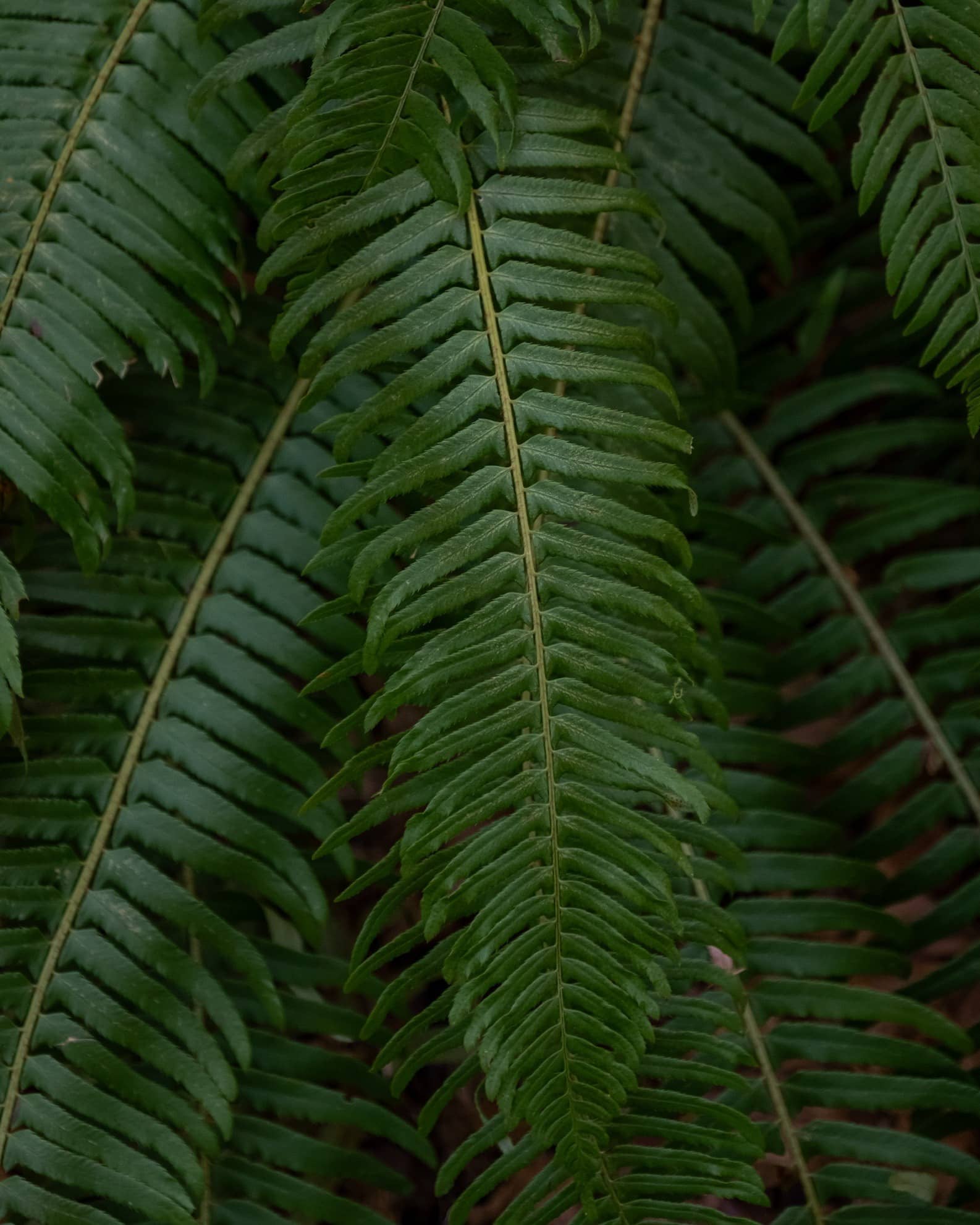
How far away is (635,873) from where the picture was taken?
1.03m

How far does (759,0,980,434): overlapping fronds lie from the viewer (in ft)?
3.39

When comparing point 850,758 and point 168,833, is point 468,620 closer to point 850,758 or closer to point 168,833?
point 168,833

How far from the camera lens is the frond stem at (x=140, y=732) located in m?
1.13

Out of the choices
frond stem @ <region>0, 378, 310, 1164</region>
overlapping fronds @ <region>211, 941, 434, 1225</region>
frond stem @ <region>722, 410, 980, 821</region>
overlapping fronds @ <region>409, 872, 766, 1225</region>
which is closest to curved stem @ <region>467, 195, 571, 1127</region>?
overlapping fronds @ <region>409, 872, 766, 1225</region>

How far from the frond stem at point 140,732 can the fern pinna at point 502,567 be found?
0.87 ft

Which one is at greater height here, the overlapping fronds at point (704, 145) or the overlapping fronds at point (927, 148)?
the overlapping fronds at point (704, 145)

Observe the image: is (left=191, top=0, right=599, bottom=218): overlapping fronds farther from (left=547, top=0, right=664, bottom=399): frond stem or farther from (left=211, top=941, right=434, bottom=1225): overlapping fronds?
(left=211, top=941, right=434, bottom=1225): overlapping fronds

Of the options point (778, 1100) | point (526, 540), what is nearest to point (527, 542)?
point (526, 540)

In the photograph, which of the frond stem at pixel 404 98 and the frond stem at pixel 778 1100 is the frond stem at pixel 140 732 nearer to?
the frond stem at pixel 404 98

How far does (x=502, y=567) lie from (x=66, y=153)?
2.39 feet

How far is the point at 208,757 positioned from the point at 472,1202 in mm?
546

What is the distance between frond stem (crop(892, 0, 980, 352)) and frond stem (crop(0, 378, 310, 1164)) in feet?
2.31

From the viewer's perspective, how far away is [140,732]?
1244mm

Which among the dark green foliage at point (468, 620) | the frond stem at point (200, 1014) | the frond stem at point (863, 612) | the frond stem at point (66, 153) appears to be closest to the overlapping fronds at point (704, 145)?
the dark green foliage at point (468, 620)
